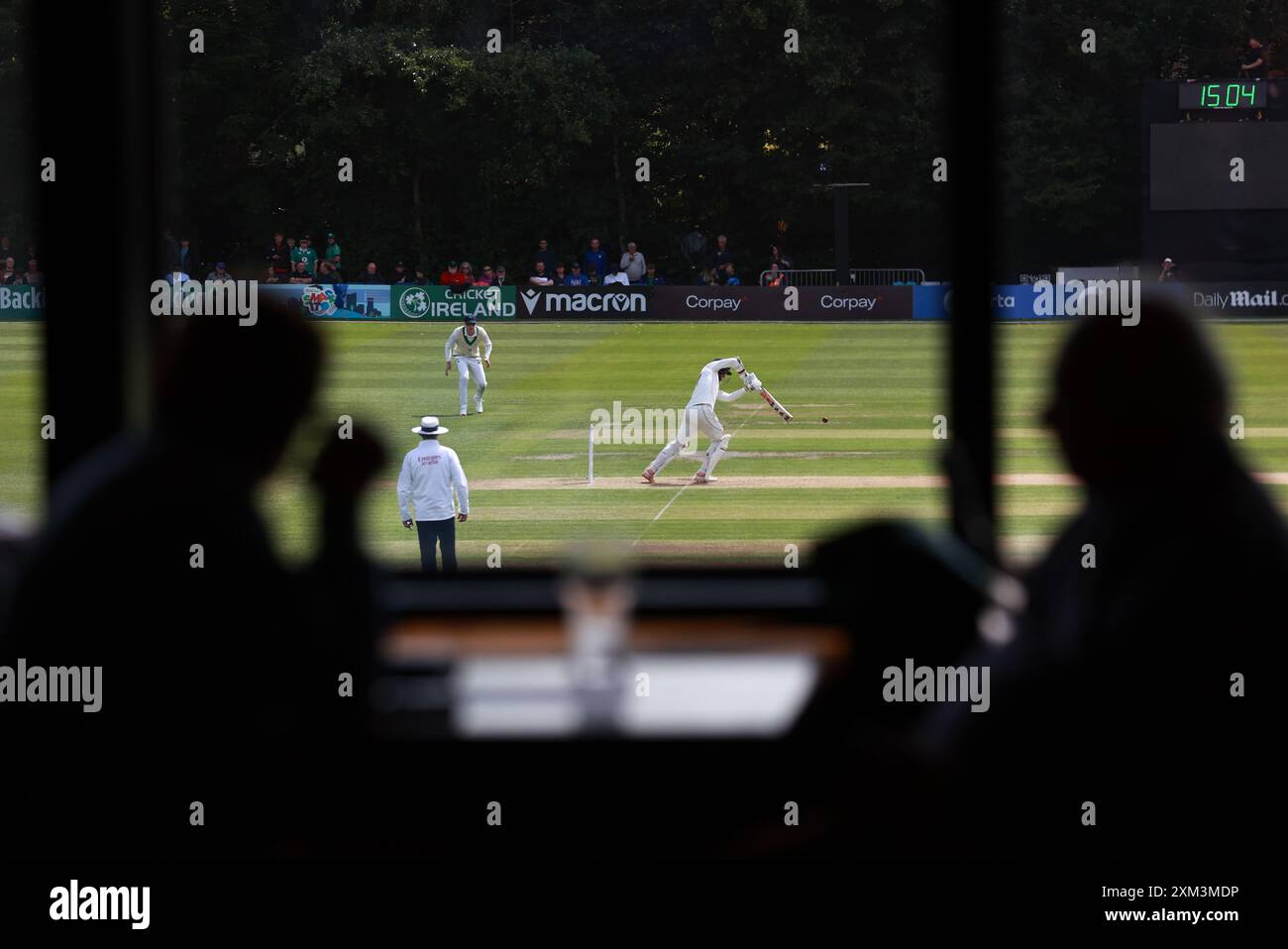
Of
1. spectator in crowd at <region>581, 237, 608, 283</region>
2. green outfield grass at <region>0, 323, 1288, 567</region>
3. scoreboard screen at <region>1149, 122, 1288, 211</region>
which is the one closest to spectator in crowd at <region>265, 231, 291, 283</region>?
green outfield grass at <region>0, 323, 1288, 567</region>

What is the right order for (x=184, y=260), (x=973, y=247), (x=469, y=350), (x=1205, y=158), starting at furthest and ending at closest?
(x=469, y=350), (x=1205, y=158), (x=184, y=260), (x=973, y=247)

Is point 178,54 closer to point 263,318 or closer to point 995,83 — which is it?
point 995,83

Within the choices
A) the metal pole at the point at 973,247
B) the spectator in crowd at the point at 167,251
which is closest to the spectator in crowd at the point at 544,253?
the spectator in crowd at the point at 167,251

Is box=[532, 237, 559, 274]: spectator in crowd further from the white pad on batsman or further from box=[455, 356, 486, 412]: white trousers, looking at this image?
the white pad on batsman

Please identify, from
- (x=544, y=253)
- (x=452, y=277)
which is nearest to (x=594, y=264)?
(x=452, y=277)
